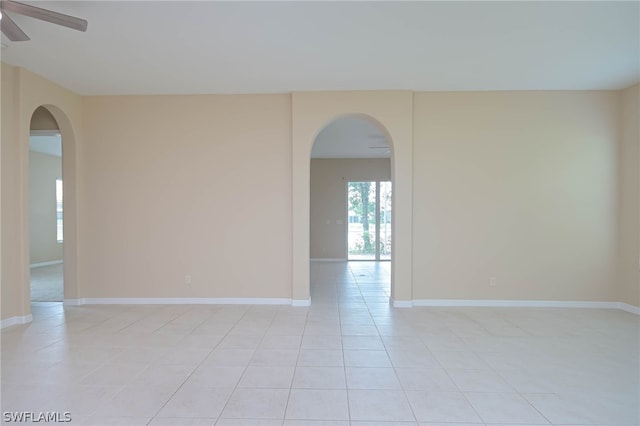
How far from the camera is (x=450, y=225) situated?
4641mm

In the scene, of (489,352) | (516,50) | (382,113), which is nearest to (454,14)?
(516,50)

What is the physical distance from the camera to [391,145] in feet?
15.3

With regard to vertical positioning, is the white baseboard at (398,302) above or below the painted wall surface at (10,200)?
below

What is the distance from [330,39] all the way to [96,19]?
202 cm

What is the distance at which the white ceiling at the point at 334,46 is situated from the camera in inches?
107

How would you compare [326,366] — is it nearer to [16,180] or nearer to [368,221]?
[16,180]

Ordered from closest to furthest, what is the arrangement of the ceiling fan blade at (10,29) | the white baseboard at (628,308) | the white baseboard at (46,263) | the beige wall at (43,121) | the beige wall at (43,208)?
the ceiling fan blade at (10,29) < the white baseboard at (628,308) < the beige wall at (43,121) < the white baseboard at (46,263) < the beige wall at (43,208)

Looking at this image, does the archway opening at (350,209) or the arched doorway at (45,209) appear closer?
the arched doorway at (45,209)

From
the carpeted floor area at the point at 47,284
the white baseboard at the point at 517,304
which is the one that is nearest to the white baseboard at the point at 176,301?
the carpeted floor area at the point at 47,284

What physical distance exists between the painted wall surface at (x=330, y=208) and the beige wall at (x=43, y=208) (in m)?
6.97

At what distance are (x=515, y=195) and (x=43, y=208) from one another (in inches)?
421

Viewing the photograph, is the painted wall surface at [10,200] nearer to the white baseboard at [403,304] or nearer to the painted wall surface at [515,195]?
the white baseboard at [403,304]

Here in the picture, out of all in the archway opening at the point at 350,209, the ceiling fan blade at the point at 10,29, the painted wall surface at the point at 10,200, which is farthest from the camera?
the archway opening at the point at 350,209

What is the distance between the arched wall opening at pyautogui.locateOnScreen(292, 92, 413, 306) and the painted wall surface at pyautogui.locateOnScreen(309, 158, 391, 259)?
4.67 m
